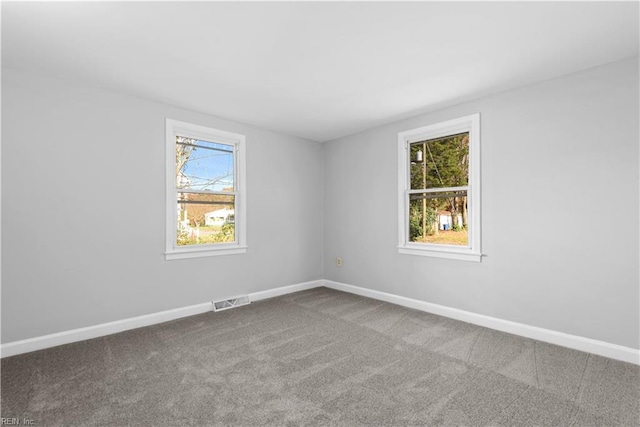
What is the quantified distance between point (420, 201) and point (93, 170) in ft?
12.1

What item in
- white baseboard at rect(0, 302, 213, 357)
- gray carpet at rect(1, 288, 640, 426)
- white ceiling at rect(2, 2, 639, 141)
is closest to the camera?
gray carpet at rect(1, 288, 640, 426)

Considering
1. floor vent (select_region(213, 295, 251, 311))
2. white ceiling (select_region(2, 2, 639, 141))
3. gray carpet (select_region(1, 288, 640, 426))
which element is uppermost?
white ceiling (select_region(2, 2, 639, 141))

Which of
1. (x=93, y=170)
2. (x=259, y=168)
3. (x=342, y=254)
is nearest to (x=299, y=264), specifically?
(x=342, y=254)

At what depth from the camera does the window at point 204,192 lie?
3604mm

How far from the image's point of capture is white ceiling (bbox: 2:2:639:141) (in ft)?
6.47

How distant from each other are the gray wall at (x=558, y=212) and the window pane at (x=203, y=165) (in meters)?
2.54

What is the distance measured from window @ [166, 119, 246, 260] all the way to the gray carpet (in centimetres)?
106

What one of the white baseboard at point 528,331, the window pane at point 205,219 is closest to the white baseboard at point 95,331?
the window pane at point 205,219

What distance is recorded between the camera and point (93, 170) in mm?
3051

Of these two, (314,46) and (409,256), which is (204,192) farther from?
(409,256)

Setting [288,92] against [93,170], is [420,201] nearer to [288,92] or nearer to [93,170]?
[288,92]

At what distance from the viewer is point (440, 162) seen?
3836 mm

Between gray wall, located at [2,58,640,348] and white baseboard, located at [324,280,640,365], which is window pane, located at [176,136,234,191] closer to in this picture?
gray wall, located at [2,58,640,348]

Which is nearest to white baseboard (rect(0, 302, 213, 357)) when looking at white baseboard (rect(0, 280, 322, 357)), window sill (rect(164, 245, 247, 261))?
white baseboard (rect(0, 280, 322, 357))
